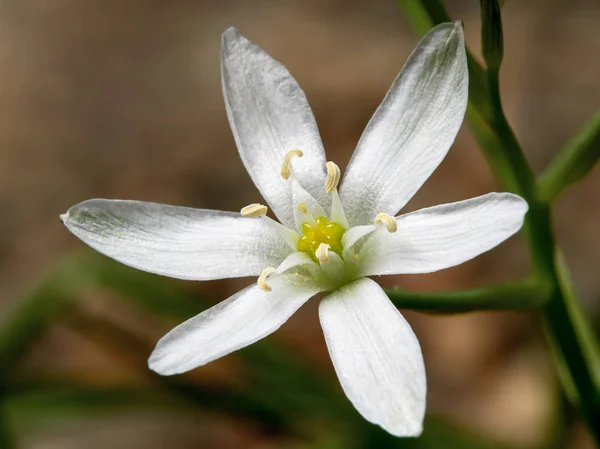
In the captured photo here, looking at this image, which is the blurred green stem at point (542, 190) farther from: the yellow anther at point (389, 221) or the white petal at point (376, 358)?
the white petal at point (376, 358)

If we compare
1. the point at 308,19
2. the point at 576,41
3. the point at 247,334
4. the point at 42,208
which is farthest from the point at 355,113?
the point at 247,334

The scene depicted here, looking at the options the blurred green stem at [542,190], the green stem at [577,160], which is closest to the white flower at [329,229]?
the blurred green stem at [542,190]

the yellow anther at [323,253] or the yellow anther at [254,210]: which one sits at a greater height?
the yellow anther at [254,210]

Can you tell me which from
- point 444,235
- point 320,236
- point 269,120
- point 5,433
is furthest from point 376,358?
point 5,433

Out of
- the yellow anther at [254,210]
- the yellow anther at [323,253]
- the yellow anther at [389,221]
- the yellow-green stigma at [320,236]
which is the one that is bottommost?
the yellow-green stigma at [320,236]

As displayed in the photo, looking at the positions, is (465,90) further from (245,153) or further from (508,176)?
(245,153)

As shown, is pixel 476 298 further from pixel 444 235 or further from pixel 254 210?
pixel 254 210
